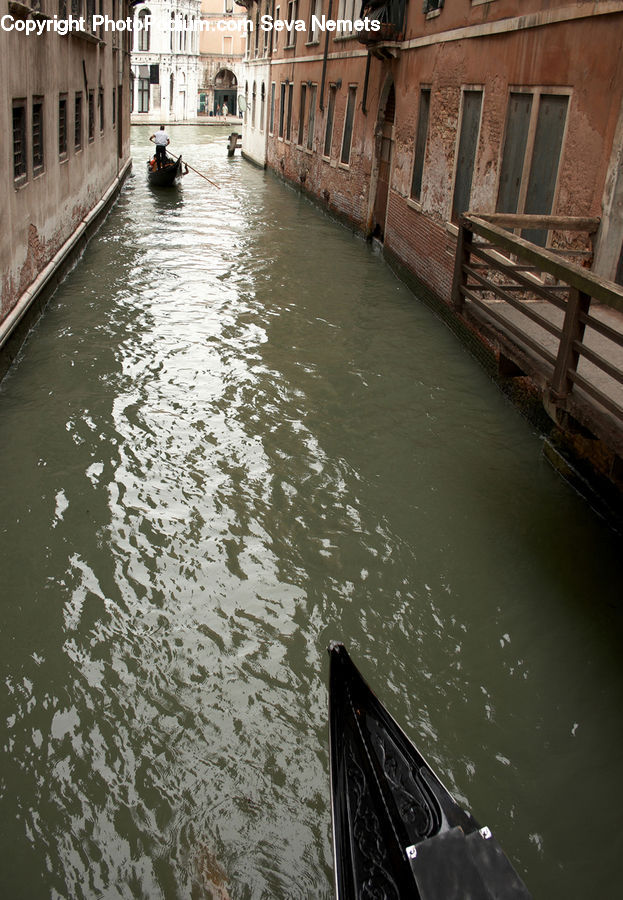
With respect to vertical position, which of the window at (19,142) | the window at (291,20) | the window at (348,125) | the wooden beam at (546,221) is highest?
the window at (291,20)

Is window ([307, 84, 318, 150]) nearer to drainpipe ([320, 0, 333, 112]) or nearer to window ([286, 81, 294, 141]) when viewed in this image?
drainpipe ([320, 0, 333, 112])

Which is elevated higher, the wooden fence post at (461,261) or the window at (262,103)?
the window at (262,103)

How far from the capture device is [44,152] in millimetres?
10211

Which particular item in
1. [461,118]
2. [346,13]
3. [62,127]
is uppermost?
[346,13]

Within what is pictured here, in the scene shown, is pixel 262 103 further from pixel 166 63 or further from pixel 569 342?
pixel 569 342

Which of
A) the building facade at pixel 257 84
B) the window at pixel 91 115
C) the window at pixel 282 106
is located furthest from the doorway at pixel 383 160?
the building facade at pixel 257 84

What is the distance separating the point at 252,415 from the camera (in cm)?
771

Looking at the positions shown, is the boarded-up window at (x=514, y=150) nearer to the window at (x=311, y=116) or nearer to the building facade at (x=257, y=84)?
the window at (x=311, y=116)

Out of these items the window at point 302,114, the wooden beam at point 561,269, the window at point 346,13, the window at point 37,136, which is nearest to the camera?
the wooden beam at point 561,269

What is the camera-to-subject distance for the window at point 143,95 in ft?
150

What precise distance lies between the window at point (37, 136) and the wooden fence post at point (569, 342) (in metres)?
7.10

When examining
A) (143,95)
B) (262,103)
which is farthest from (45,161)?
(143,95)

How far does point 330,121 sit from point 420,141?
6.92 m

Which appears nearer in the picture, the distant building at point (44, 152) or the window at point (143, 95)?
the distant building at point (44, 152)
